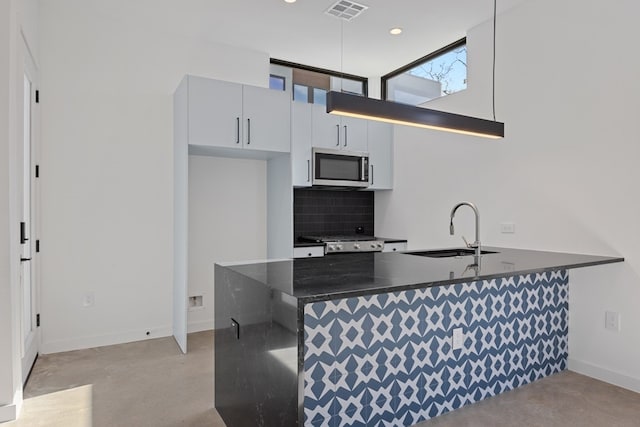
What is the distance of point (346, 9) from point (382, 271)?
2443 millimetres

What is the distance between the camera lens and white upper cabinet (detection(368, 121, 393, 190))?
4.67 m

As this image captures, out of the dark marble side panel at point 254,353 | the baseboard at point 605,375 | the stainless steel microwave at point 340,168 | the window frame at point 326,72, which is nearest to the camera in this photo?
the dark marble side panel at point 254,353

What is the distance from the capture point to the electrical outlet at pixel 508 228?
3406 mm

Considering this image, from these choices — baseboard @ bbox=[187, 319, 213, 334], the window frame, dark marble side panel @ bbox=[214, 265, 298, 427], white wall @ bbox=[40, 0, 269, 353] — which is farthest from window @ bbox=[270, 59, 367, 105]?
dark marble side panel @ bbox=[214, 265, 298, 427]

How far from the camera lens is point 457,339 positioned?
2416 millimetres

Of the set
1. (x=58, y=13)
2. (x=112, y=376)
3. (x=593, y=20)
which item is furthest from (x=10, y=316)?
(x=593, y=20)

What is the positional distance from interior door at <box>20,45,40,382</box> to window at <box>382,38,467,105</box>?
3.61m

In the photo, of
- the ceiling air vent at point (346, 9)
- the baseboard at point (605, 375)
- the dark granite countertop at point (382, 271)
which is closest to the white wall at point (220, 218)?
the ceiling air vent at point (346, 9)

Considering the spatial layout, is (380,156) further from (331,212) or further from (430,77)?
(430,77)

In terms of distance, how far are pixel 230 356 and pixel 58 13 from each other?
129 inches

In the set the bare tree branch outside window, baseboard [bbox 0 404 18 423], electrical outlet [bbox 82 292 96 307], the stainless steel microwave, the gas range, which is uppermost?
the bare tree branch outside window

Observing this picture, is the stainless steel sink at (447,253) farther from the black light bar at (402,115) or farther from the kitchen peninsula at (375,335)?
the black light bar at (402,115)

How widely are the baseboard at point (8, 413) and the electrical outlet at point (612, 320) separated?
149 inches

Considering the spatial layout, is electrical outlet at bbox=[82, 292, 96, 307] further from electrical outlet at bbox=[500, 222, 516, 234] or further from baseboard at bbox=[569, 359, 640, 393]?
baseboard at bbox=[569, 359, 640, 393]
